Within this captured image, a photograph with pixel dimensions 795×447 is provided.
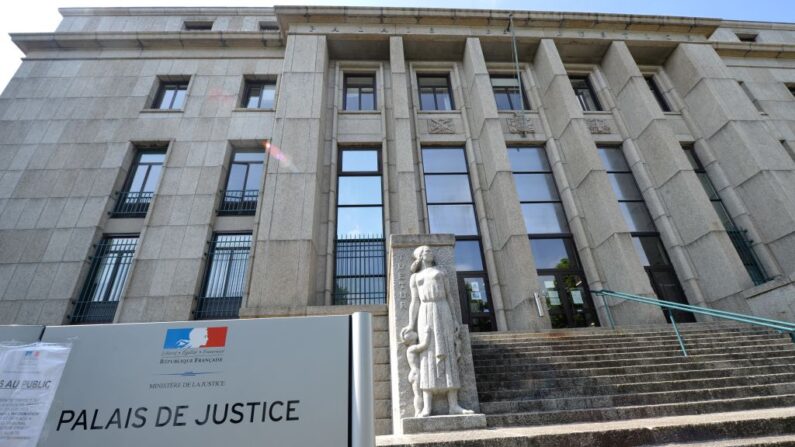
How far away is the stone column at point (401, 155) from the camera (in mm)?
11359

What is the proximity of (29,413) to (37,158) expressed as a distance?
49.1ft

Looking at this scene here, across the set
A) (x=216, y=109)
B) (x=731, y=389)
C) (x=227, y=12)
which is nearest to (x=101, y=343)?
(x=731, y=389)

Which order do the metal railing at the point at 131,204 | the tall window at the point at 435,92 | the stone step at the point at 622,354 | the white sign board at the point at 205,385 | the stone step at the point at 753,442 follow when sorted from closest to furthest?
the white sign board at the point at 205,385
the stone step at the point at 753,442
the stone step at the point at 622,354
the metal railing at the point at 131,204
the tall window at the point at 435,92

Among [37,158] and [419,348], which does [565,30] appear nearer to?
[419,348]

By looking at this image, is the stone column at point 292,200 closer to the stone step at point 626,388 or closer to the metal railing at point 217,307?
the metal railing at point 217,307

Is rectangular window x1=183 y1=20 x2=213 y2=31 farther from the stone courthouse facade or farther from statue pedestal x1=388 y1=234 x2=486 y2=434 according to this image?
statue pedestal x1=388 y1=234 x2=486 y2=434

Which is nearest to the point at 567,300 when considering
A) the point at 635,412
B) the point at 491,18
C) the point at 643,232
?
the point at 643,232

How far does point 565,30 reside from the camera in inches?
627

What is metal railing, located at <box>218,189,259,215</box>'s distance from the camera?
12.1 metres

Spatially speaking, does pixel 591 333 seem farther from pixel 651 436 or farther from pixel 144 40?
pixel 144 40

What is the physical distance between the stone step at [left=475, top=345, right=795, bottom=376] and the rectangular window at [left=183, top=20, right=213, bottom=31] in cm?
2010

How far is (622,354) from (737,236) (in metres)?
9.68

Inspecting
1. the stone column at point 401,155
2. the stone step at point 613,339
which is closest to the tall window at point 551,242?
the stone step at point 613,339

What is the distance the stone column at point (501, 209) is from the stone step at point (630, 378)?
10.7ft
